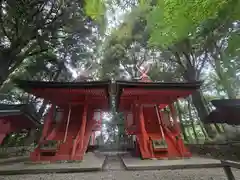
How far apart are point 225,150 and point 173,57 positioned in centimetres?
810

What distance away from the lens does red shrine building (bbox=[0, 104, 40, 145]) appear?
973 cm

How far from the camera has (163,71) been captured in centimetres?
1673

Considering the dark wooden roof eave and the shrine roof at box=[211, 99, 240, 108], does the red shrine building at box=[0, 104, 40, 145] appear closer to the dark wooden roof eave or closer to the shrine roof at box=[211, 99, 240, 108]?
the dark wooden roof eave

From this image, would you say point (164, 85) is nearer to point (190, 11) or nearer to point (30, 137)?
point (190, 11)

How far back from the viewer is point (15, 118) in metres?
11.0

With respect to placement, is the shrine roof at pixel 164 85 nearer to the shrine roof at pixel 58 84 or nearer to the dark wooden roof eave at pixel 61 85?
the dark wooden roof eave at pixel 61 85

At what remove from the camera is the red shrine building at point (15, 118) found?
9727 millimetres

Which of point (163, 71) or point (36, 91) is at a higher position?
point (163, 71)

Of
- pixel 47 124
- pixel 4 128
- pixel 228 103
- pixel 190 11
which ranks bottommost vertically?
pixel 47 124

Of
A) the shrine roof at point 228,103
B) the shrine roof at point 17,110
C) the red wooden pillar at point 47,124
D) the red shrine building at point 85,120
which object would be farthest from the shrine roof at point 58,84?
the shrine roof at point 228,103

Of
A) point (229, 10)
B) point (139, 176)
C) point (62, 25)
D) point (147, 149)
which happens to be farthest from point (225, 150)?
point (62, 25)

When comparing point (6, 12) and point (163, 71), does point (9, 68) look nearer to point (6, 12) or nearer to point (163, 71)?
point (6, 12)

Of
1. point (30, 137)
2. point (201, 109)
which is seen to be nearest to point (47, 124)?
point (30, 137)

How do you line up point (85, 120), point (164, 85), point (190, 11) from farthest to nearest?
1. point (85, 120)
2. point (164, 85)
3. point (190, 11)
